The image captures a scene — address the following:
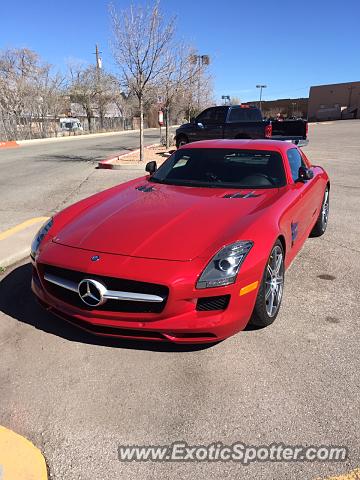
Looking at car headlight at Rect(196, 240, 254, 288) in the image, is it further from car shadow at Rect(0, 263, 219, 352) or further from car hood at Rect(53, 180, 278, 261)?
car shadow at Rect(0, 263, 219, 352)

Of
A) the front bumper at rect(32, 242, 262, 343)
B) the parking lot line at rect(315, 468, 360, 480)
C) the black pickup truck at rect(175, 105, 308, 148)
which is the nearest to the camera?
the parking lot line at rect(315, 468, 360, 480)

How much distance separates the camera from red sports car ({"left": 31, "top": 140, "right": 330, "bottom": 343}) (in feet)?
9.14

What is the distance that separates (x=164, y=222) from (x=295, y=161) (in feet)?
7.34

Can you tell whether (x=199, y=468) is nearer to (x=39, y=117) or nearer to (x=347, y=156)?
(x=347, y=156)

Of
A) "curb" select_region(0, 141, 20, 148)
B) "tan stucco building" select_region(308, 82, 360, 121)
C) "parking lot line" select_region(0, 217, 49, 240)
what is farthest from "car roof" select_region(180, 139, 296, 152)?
"tan stucco building" select_region(308, 82, 360, 121)

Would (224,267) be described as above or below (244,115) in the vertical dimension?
below

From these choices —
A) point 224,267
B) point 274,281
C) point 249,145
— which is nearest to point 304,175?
point 249,145

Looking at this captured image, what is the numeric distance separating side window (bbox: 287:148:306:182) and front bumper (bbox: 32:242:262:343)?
1.97 m

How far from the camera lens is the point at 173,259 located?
9.39 ft

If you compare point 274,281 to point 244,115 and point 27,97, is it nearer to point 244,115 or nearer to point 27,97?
point 244,115

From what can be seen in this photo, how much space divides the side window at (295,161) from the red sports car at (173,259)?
0.35 metres

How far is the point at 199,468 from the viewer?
2191 mm

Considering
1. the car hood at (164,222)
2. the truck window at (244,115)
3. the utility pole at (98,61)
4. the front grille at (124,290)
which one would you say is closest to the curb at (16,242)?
the car hood at (164,222)

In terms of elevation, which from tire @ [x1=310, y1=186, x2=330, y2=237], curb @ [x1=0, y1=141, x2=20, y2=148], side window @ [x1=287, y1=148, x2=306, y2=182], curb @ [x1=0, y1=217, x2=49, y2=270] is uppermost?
side window @ [x1=287, y1=148, x2=306, y2=182]
